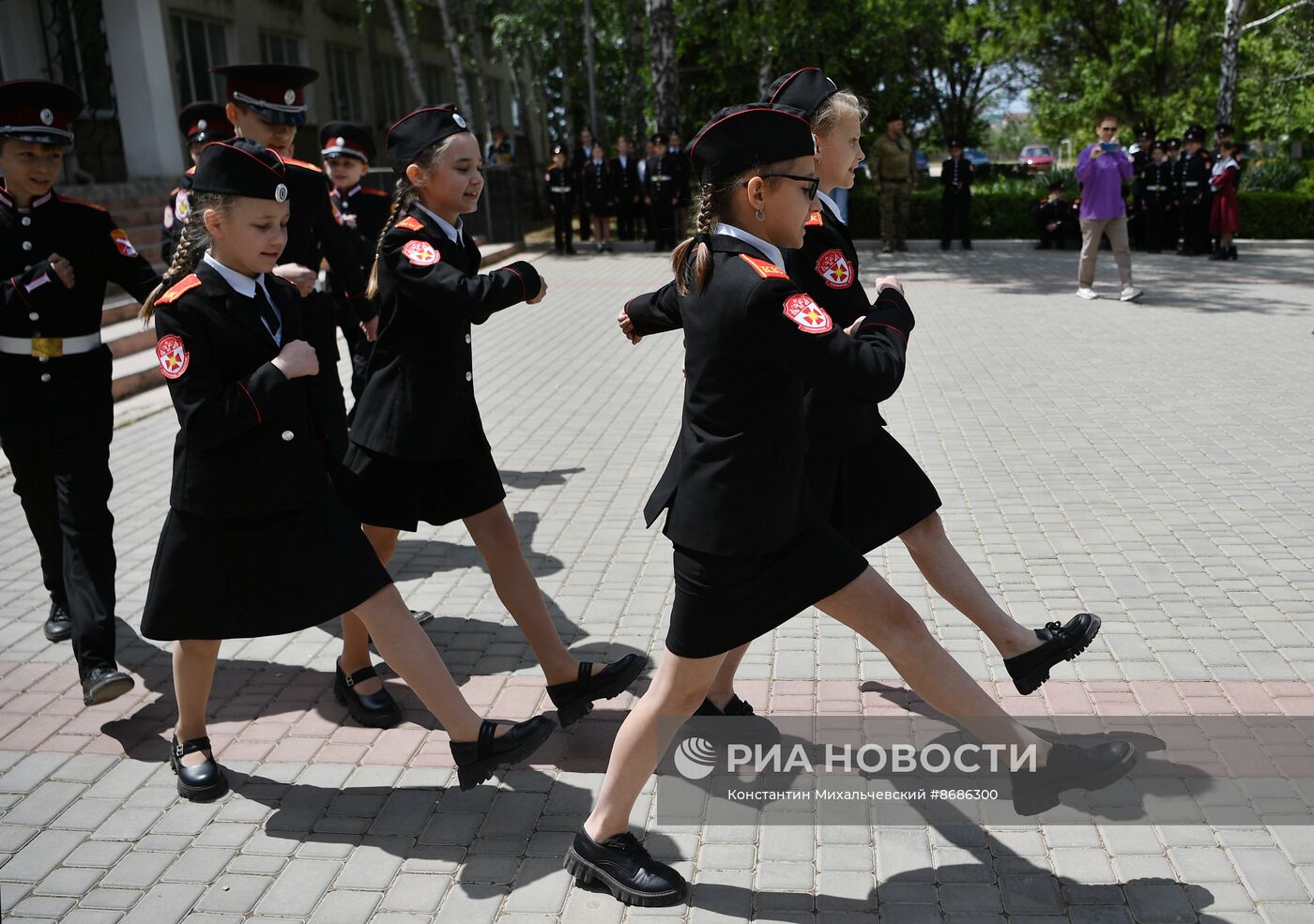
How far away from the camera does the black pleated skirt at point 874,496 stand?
3664 mm

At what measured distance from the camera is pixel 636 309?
3.46 meters

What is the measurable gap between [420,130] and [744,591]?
1892mm

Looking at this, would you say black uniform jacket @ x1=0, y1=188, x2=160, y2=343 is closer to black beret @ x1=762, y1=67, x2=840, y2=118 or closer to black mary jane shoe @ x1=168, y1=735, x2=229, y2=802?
black mary jane shoe @ x1=168, y1=735, x2=229, y2=802

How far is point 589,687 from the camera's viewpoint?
4.02 m

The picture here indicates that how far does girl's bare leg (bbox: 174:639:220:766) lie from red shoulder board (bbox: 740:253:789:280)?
77.6 inches

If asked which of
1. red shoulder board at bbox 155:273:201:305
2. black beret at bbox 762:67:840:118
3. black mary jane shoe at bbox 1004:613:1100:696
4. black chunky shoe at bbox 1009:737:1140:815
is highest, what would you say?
black beret at bbox 762:67:840:118

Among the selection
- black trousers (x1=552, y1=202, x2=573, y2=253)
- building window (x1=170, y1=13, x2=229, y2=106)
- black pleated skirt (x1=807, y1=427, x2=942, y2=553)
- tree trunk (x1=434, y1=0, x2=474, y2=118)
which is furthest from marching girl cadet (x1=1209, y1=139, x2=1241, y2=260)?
building window (x1=170, y1=13, x2=229, y2=106)

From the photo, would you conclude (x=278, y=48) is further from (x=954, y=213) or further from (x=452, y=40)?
(x=954, y=213)

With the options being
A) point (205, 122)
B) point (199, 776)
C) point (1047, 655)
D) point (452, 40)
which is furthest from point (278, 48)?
point (1047, 655)

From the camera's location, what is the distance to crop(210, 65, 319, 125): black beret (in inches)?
190

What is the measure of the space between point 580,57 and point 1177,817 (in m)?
31.6

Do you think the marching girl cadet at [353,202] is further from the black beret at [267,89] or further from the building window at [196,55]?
the building window at [196,55]

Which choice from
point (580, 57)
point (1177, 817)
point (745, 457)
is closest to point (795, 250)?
point (745, 457)

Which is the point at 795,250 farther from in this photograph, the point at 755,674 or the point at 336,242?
the point at 336,242
